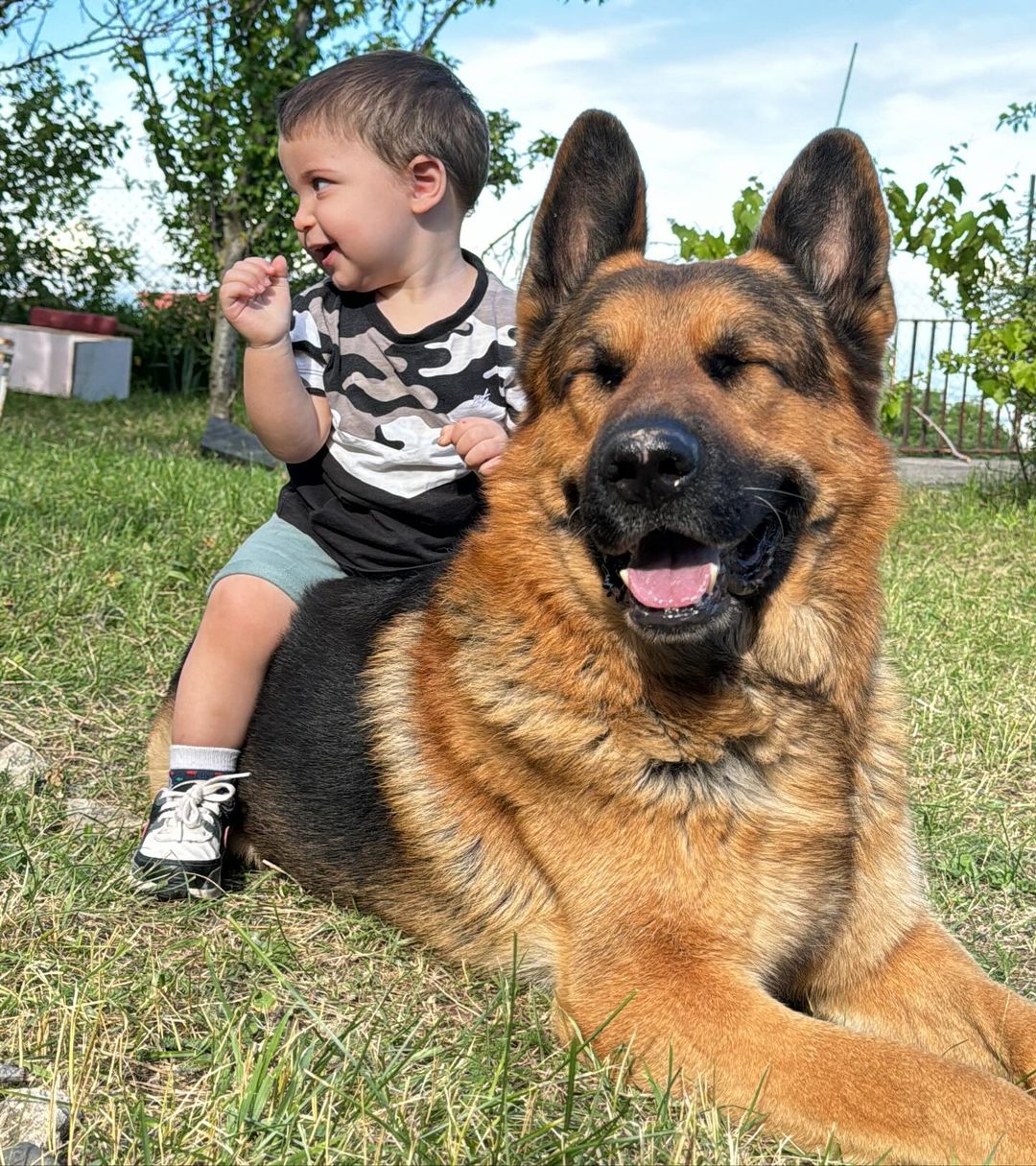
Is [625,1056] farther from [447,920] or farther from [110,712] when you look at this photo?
[110,712]

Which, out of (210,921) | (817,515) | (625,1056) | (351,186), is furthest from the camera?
(351,186)

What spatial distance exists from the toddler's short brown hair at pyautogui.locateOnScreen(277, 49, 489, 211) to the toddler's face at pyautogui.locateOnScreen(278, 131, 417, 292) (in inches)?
2.0

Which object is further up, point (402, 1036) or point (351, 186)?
point (351, 186)

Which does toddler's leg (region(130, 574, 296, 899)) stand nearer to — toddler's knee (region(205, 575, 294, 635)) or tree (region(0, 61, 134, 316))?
toddler's knee (region(205, 575, 294, 635))

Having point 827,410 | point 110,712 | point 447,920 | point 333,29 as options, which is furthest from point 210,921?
point 333,29

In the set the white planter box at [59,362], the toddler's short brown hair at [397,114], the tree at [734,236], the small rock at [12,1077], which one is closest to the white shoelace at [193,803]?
the small rock at [12,1077]

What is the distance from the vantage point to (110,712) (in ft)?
14.9

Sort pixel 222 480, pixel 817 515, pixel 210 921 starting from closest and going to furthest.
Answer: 1. pixel 817 515
2. pixel 210 921
3. pixel 222 480

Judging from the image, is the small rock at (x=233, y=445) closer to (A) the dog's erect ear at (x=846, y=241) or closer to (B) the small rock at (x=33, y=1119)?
(A) the dog's erect ear at (x=846, y=241)

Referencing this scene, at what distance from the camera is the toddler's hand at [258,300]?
3.39 meters

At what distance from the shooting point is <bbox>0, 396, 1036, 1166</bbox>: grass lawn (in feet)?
6.88

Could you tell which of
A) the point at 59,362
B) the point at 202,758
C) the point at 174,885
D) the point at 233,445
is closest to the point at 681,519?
the point at 202,758

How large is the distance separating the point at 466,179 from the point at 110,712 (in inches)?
93.1

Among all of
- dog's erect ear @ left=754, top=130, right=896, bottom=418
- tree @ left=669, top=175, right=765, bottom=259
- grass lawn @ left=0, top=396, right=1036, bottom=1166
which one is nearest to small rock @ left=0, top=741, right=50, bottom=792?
grass lawn @ left=0, top=396, right=1036, bottom=1166
